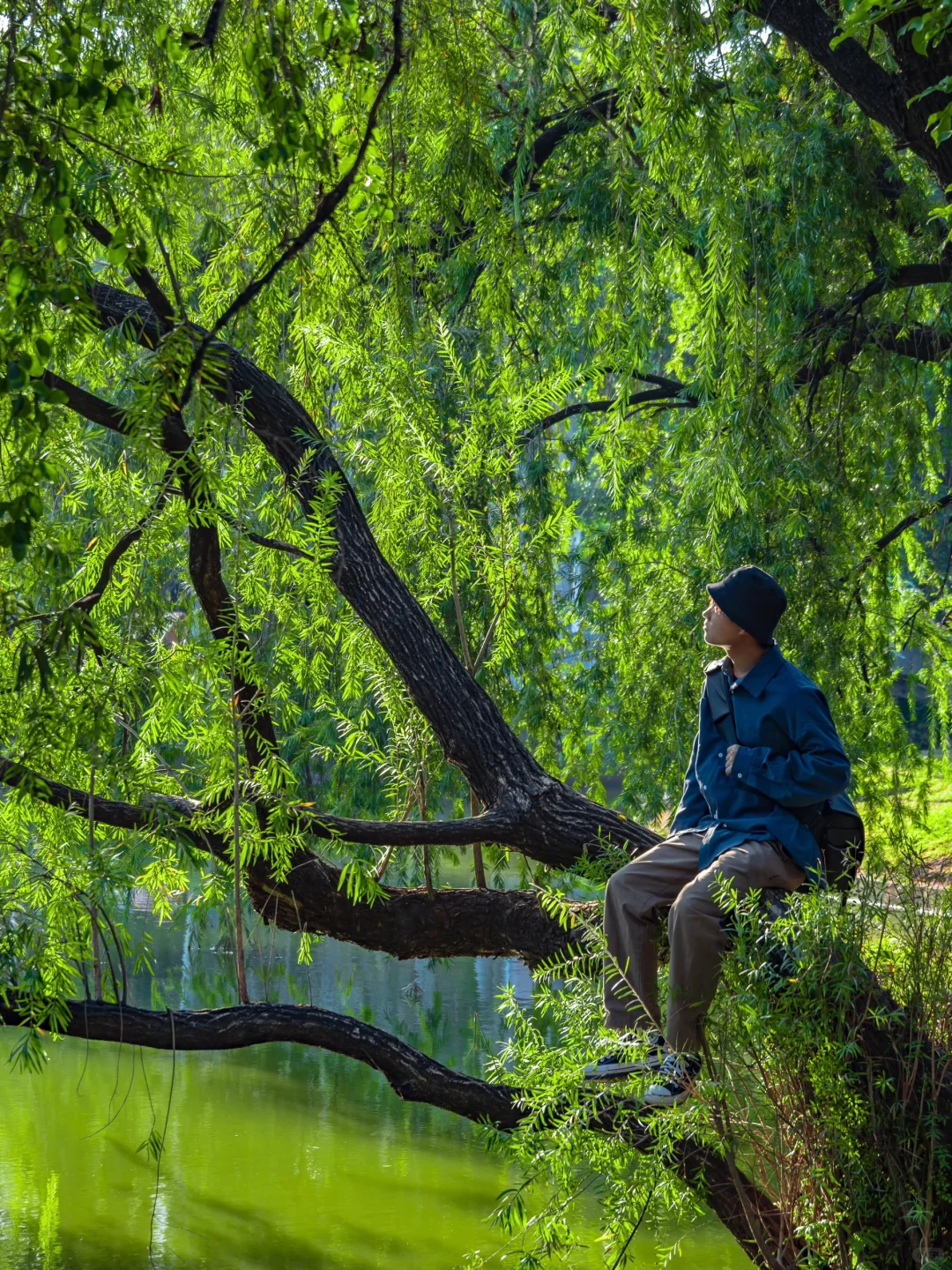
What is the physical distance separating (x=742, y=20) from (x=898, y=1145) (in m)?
4.27

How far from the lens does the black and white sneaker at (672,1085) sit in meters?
2.78

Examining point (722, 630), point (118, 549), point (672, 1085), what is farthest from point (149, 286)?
point (672, 1085)

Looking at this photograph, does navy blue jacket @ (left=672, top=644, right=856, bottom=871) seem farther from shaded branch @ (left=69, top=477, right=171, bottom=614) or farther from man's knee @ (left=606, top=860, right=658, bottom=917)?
shaded branch @ (left=69, top=477, right=171, bottom=614)

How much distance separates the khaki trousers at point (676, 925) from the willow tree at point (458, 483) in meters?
0.11

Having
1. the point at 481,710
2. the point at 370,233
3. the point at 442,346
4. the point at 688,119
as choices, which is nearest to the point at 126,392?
the point at 370,233

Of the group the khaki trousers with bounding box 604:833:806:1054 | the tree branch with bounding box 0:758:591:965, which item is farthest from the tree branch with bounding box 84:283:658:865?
the khaki trousers with bounding box 604:833:806:1054

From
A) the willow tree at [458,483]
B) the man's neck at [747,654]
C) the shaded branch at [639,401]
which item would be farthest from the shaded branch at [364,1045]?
the shaded branch at [639,401]

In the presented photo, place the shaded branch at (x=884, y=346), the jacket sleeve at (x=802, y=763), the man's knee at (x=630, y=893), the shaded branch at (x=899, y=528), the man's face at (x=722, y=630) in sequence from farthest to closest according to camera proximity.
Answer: the shaded branch at (x=899, y=528) < the shaded branch at (x=884, y=346) < the man's face at (x=722, y=630) < the man's knee at (x=630, y=893) < the jacket sleeve at (x=802, y=763)

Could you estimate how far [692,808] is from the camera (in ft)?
10.9

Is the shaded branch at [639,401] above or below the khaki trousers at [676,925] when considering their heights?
above

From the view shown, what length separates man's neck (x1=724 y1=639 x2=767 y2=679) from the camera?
3.20 meters

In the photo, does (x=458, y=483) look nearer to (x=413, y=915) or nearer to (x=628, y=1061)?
(x=413, y=915)

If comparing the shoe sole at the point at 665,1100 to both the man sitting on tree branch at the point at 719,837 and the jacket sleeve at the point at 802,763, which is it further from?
the jacket sleeve at the point at 802,763

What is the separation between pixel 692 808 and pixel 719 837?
0.28m
